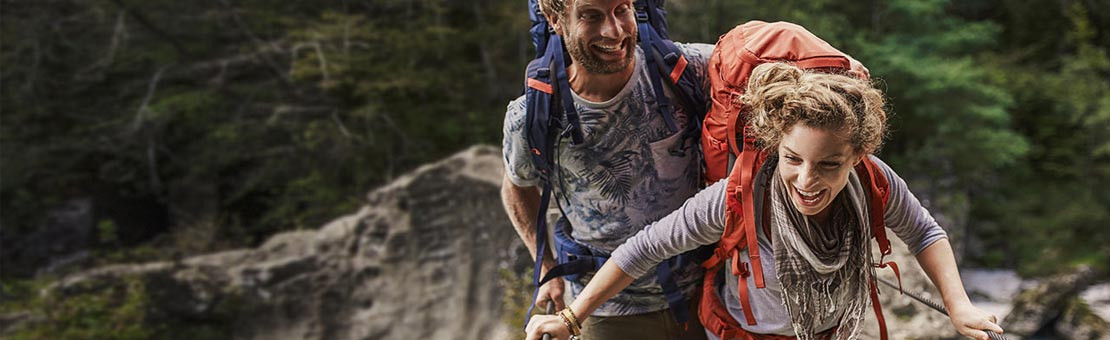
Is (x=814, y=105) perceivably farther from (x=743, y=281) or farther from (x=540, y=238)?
(x=540, y=238)

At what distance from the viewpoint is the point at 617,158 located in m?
1.37

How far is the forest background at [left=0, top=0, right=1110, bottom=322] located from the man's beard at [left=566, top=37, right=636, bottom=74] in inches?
150

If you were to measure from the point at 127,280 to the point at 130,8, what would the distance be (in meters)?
1.99

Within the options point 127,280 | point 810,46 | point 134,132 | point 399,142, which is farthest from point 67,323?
point 810,46

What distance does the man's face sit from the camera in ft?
4.02

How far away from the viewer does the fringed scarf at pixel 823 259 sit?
1083 millimetres

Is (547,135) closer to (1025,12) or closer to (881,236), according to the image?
(881,236)

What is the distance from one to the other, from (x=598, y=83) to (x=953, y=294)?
2.00 feet

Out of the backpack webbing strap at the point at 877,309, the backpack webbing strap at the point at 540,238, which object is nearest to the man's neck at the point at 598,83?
the backpack webbing strap at the point at 540,238

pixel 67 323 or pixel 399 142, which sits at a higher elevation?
pixel 399 142

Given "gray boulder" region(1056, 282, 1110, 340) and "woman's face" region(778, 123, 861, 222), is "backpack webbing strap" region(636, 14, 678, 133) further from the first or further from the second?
"gray boulder" region(1056, 282, 1110, 340)

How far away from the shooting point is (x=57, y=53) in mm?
6168

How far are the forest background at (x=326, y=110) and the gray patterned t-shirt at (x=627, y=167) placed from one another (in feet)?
12.2

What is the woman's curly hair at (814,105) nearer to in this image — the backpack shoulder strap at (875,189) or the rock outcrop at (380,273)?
the backpack shoulder strap at (875,189)
